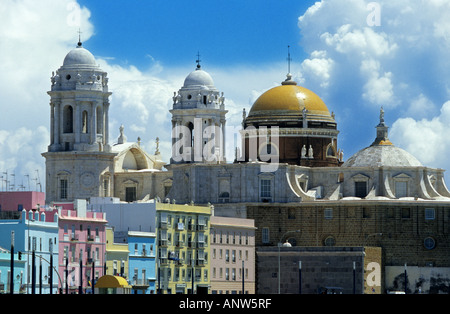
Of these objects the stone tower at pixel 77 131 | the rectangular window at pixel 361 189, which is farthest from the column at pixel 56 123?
the rectangular window at pixel 361 189

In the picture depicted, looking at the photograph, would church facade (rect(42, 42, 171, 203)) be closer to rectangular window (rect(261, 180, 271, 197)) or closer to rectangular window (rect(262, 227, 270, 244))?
rectangular window (rect(261, 180, 271, 197))

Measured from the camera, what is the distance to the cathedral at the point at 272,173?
155 m

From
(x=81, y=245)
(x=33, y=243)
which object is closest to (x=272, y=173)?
(x=81, y=245)

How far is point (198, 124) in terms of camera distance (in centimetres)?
16875

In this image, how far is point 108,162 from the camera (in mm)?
161250

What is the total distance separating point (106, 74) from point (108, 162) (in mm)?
8717

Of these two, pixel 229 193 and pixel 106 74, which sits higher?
pixel 106 74

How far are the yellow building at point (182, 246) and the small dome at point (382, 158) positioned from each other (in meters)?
22.3

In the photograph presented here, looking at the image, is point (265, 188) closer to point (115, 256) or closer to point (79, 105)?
point (79, 105)

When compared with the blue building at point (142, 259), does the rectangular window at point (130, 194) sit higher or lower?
higher

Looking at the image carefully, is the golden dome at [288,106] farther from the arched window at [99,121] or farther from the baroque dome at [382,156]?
the arched window at [99,121]

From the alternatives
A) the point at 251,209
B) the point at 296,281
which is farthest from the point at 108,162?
the point at 296,281

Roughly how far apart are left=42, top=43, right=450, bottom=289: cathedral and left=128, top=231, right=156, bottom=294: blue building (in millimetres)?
20056
